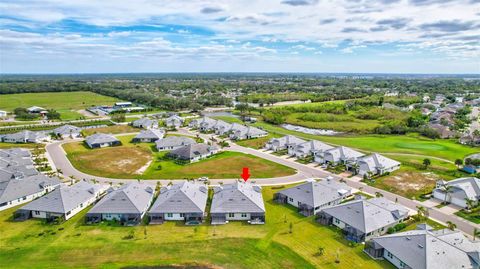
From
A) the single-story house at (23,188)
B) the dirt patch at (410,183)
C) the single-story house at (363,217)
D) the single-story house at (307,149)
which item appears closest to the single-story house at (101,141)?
the single-story house at (23,188)

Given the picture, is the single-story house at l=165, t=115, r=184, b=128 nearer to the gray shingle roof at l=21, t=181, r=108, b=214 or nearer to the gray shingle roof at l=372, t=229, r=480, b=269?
the gray shingle roof at l=21, t=181, r=108, b=214

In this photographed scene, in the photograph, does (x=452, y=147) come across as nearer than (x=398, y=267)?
No

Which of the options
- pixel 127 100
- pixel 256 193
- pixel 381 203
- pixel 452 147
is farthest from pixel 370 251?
pixel 127 100

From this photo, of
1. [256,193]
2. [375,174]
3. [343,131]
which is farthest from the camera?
[343,131]

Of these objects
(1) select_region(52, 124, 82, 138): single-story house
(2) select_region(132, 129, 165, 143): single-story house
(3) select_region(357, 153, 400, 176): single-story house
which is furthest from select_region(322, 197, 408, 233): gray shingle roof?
(1) select_region(52, 124, 82, 138): single-story house

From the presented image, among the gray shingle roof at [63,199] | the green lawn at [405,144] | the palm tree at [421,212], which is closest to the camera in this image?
the palm tree at [421,212]

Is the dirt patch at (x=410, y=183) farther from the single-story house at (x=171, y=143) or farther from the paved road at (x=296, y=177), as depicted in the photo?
the single-story house at (x=171, y=143)

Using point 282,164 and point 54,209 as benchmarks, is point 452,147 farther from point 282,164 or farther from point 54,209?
point 54,209

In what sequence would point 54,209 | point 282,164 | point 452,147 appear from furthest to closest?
point 452,147 < point 282,164 < point 54,209
